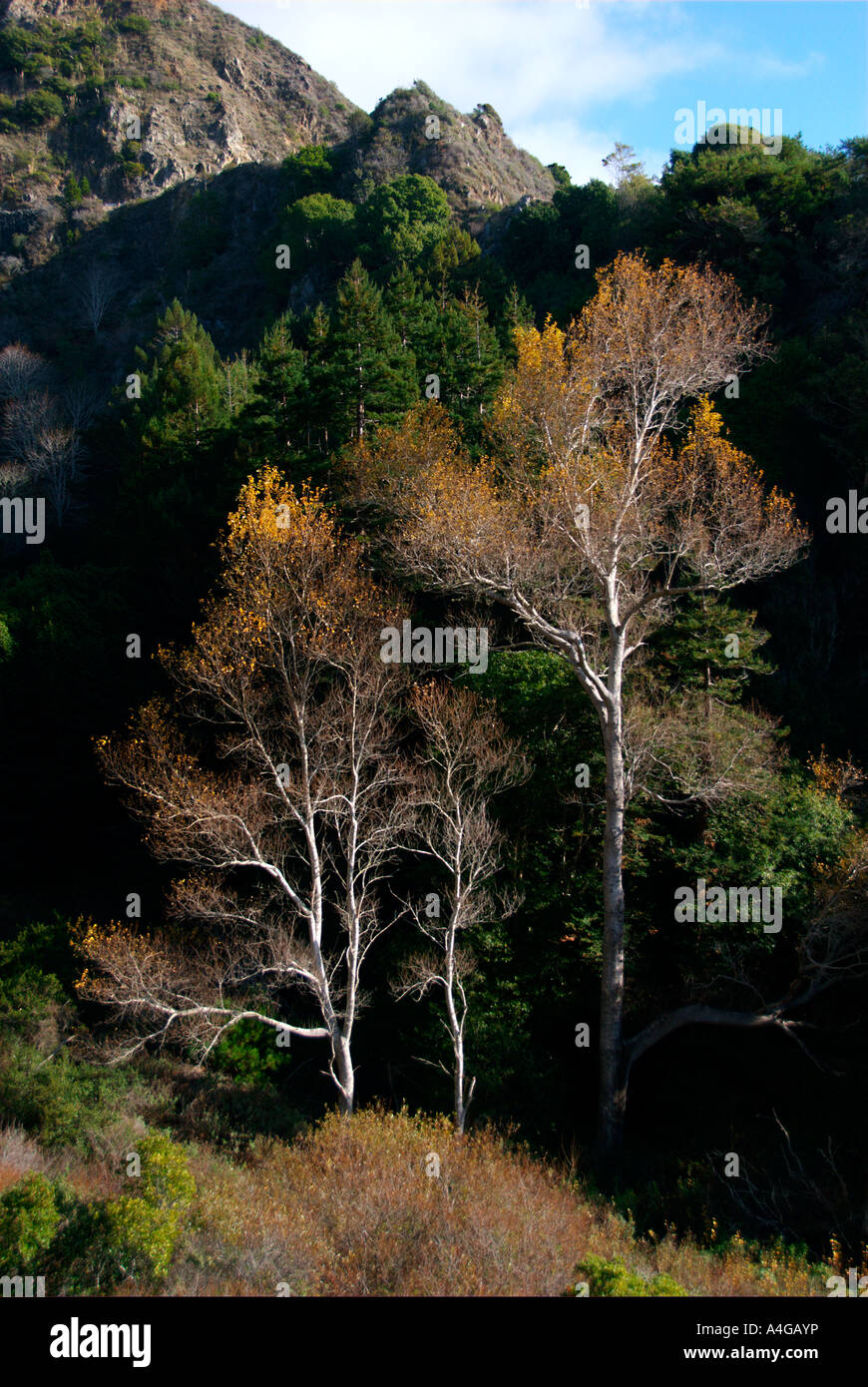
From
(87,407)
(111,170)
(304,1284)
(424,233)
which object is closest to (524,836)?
(304,1284)

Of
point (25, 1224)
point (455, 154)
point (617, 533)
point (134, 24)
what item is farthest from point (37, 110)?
point (25, 1224)

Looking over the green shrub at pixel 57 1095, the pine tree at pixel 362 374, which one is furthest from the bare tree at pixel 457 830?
the pine tree at pixel 362 374

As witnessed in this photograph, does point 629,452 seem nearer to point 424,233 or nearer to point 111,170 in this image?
point 424,233

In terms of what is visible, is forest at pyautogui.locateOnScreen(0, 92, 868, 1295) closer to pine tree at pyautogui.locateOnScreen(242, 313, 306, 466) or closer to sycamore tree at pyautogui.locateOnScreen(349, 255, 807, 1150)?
sycamore tree at pyautogui.locateOnScreen(349, 255, 807, 1150)

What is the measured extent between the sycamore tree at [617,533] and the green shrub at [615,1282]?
7.07m

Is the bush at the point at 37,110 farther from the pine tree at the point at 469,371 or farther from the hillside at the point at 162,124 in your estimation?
the pine tree at the point at 469,371

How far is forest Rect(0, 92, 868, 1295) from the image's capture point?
33.2 ft

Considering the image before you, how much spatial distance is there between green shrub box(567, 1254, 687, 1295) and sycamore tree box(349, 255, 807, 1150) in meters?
7.07

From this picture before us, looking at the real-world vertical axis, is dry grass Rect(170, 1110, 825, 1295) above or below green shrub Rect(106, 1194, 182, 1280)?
below

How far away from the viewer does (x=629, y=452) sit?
16.0 m

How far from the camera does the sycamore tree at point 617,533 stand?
47.7 feet

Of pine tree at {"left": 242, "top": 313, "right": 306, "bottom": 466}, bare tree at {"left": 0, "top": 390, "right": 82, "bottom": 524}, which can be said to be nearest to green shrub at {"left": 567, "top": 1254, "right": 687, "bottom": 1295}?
pine tree at {"left": 242, "top": 313, "right": 306, "bottom": 466}

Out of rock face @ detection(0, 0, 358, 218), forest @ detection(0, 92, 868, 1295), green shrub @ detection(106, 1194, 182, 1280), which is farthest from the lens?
rock face @ detection(0, 0, 358, 218)

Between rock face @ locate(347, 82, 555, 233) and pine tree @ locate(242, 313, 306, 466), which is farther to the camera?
rock face @ locate(347, 82, 555, 233)
